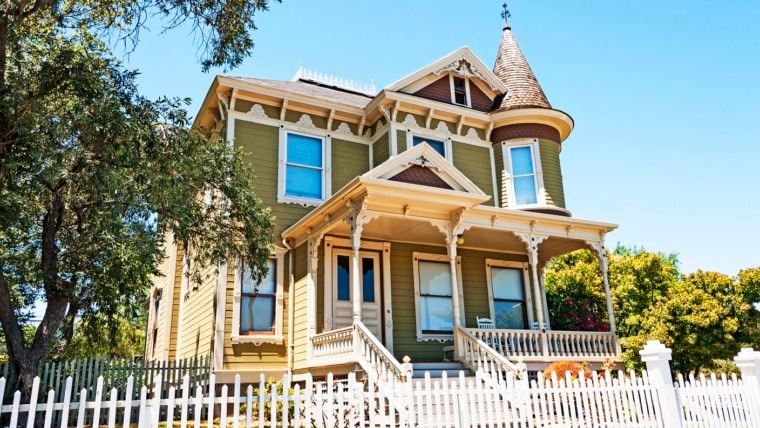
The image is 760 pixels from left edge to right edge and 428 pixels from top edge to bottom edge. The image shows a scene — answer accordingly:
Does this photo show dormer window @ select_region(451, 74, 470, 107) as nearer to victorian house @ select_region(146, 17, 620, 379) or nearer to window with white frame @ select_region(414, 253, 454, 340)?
victorian house @ select_region(146, 17, 620, 379)

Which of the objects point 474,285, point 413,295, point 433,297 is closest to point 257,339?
point 413,295

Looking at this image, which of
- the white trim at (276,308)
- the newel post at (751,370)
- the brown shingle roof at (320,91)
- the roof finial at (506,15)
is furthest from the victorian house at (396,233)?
the newel post at (751,370)

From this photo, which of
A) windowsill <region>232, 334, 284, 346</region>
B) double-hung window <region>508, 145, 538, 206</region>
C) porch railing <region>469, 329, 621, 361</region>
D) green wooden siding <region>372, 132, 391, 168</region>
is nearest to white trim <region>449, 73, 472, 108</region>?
double-hung window <region>508, 145, 538, 206</region>

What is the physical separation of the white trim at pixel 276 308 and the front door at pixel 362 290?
126cm

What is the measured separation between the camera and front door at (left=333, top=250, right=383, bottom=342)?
13250 millimetres

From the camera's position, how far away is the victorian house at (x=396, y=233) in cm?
1191

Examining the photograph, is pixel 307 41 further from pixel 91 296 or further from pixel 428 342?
pixel 428 342

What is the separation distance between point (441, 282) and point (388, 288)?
1.69 metres

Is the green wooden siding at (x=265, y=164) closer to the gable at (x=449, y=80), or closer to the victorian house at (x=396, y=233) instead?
the victorian house at (x=396, y=233)

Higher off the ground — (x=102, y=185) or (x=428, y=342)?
(x=102, y=185)

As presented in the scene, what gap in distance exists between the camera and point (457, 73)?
17.0 m

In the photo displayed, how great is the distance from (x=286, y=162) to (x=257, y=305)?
11.9ft

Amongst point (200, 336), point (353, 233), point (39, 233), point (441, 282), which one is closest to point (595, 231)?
point (441, 282)

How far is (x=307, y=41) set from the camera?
9.93 meters
